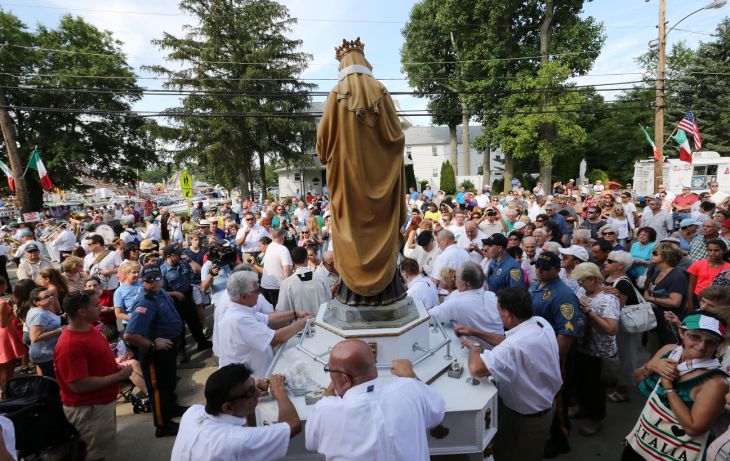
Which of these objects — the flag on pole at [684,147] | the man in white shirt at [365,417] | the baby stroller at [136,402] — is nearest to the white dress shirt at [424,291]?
the man in white shirt at [365,417]

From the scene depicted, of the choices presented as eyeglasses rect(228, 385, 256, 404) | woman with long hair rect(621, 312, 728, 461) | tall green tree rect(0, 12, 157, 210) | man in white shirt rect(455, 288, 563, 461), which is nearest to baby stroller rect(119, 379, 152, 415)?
eyeglasses rect(228, 385, 256, 404)

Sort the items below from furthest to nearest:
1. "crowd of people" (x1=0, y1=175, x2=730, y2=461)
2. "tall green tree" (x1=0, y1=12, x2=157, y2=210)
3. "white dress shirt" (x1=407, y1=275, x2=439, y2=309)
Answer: "tall green tree" (x1=0, y1=12, x2=157, y2=210), "white dress shirt" (x1=407, y1=275, x2=439, y2=309), "crowd of people" (x1=0, y1=175, x2=730, y2=461)

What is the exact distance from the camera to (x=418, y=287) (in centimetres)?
459

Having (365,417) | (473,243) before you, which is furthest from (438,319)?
(473,243)

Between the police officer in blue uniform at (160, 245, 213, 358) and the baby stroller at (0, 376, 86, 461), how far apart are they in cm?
256

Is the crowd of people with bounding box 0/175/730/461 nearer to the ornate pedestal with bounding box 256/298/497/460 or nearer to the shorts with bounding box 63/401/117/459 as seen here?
the shorts with bounding box 63/401/117/459

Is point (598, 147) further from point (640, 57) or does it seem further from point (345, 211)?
point (345, 211)

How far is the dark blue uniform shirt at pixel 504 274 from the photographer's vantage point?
17.1 feet

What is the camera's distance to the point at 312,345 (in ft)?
11.6

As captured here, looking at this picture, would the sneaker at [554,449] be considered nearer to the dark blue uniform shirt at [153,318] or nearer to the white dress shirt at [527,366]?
the white dress shirt at [527,366]

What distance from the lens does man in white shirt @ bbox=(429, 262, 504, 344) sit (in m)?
3.84

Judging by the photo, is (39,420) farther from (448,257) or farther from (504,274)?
(504,274)

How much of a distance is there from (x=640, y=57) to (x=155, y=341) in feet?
152

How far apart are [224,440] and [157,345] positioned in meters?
2.86
